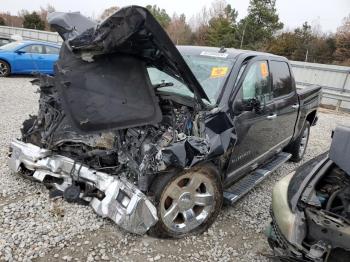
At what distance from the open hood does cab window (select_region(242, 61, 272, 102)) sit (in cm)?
76

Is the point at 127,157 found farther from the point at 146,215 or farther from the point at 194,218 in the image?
the point at 194,218

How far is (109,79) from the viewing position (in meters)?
3.22

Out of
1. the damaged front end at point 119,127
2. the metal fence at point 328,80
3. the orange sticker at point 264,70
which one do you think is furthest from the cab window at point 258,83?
the metal fence at point 328,80

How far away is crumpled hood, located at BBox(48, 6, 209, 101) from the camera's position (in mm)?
2502

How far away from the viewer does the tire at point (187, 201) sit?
3012 millimetres

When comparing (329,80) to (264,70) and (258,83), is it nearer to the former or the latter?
(264,70)

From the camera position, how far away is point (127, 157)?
10.3ft

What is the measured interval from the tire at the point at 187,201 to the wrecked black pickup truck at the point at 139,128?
1 centimetres

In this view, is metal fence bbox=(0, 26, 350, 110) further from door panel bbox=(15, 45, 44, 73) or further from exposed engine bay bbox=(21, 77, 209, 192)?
exposed engine bay bbox=(21, 77, 209, 192)

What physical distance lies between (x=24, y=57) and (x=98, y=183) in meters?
9.98

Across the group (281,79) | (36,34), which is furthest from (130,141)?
(36,34)

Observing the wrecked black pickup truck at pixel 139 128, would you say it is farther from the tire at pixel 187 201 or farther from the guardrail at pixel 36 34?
the guardrail at pixel 36 34

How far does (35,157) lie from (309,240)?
9.04ft

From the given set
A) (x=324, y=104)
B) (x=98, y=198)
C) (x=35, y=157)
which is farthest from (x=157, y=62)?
(x=324, y=104)
